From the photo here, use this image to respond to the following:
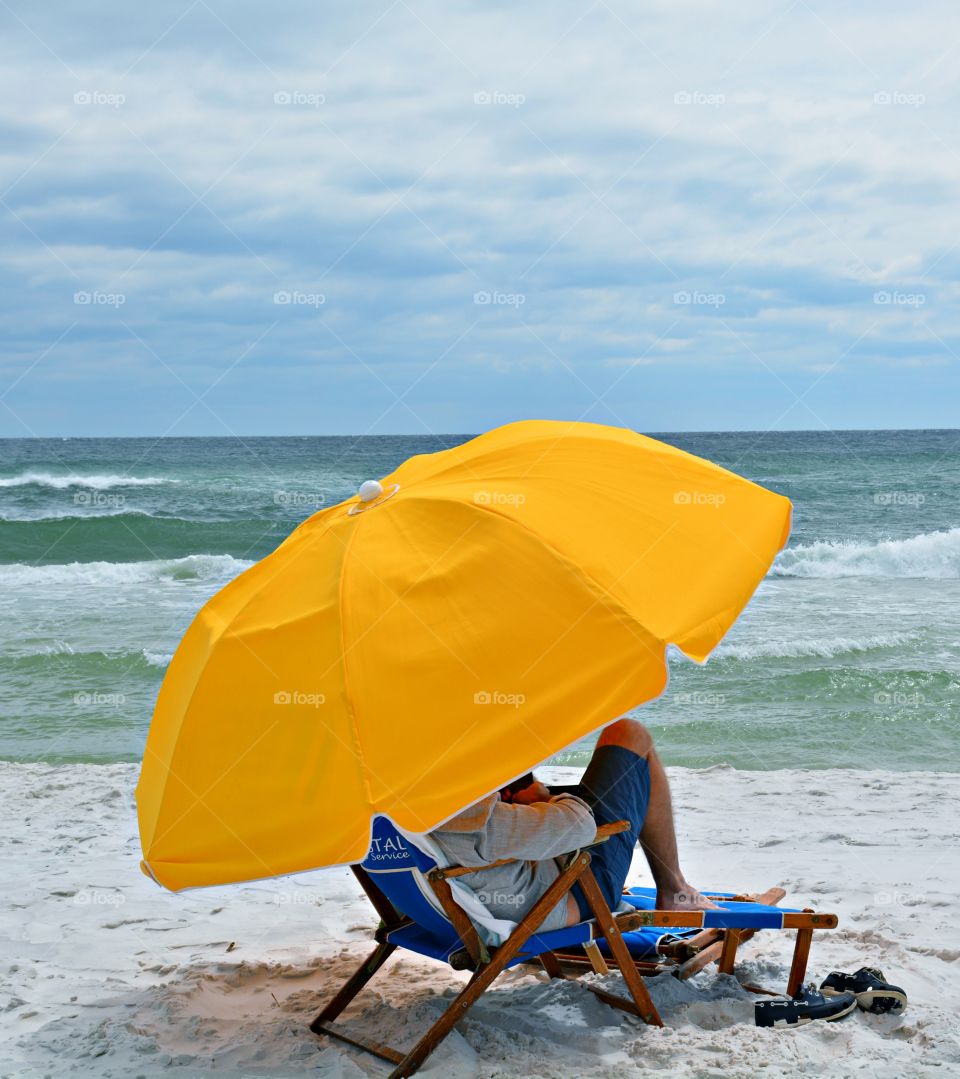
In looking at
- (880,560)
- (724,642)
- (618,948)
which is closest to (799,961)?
(618,948)

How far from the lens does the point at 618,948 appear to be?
3.22 metres

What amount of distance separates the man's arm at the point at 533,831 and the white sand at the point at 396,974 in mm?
577

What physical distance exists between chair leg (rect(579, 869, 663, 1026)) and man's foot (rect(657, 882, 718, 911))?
1.22ft

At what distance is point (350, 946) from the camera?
4.13m

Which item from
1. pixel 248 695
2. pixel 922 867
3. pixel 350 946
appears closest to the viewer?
pixel 248 695

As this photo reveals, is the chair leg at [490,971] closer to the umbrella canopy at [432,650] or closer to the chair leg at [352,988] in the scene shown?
the chair leg at [352,988]

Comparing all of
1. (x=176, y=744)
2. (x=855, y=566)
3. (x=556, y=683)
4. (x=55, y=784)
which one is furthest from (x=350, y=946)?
(x=855, y=566)

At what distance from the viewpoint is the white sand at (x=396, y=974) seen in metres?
3.10

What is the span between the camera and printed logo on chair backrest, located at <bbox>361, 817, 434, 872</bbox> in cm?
304

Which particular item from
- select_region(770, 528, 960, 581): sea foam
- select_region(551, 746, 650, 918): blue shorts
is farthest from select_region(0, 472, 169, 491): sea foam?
select_region(551, 746, 650, 918): blue shorts

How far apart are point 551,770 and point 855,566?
13022 millimetres

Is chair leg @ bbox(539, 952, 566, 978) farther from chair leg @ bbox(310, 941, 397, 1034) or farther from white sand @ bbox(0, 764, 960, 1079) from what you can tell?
chair leg @ bbox(310, 941, 397, 1034)

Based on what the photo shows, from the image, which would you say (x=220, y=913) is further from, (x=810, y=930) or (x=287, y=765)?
(x=810, y=930)

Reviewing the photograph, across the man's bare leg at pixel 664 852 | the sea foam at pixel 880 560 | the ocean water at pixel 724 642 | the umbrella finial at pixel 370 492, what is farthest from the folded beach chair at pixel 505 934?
the sea foam at pixel 880 560
